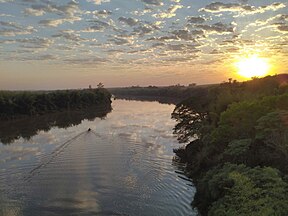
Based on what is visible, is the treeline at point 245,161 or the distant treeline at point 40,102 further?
the distant treeline at point 40,102

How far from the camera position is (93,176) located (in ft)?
108

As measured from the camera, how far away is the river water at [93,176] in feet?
82.9

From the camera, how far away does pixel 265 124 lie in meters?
22.6

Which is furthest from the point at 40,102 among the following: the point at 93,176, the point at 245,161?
the point at 245,161

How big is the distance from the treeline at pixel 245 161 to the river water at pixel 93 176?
2.74 m

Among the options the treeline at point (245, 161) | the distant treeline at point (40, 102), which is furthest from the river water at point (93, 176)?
the distant treeline at point (40, 102)

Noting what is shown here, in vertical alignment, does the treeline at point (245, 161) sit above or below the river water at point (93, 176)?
above

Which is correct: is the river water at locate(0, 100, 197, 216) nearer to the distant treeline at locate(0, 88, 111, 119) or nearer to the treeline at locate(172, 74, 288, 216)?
the treeline at locate(172, 74, 288, 216)

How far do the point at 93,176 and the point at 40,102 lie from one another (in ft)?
245

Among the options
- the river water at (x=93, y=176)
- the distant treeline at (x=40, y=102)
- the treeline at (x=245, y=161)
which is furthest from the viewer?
the distant treeline at (x=40, y=102)

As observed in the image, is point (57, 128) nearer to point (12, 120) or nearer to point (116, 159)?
point (12, 120)

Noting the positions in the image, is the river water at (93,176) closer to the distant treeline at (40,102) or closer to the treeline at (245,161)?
the treeline at (245,161)

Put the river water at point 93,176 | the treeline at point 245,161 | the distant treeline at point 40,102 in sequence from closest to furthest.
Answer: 1. the treeline at point 245,161
2. the river water at point 93,176
3. the distant treeline at point 40,102

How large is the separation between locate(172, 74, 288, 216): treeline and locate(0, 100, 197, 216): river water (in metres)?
2.74
